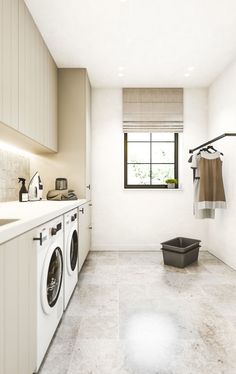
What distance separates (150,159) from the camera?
435 cm

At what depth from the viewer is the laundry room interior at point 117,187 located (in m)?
1.52

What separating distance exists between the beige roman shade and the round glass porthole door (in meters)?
2.74

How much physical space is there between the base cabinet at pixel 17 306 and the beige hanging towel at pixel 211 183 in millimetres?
2550

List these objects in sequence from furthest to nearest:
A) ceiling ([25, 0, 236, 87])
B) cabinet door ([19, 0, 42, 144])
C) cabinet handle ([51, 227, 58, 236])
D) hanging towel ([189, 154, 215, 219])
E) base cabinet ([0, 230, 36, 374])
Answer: hanging towel ([189, 154, 215, 219]), ceiling ([25, 0, 236, 87]), cabinet door ([19, 0, 42, 144]), cabinet handle ([51, 227, 58, 236]), base cabinet ([0, 230, 36, 374])

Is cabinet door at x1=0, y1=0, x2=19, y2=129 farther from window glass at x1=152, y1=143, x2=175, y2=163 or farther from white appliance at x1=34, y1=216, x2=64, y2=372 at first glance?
window glass at x1=152, y1=143, x2=175, y2=163

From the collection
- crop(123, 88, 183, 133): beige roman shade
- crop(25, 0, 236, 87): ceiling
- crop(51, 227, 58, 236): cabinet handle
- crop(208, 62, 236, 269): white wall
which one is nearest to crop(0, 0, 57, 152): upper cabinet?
crop(25, 0, 236, 87): ceiling

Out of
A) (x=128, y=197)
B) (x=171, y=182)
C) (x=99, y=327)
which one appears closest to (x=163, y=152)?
(x=171, y=182)

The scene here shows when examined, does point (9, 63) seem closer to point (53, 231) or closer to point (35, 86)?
point (35, 86)

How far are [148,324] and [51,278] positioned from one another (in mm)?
818

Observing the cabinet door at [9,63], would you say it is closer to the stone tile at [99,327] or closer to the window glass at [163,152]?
the stone tile at [99,327]

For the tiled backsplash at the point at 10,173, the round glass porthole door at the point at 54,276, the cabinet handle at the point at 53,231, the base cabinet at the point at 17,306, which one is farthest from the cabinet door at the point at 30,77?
the base cabinet at the point at 17,306

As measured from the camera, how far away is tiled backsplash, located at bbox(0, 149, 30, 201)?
8.58 ft

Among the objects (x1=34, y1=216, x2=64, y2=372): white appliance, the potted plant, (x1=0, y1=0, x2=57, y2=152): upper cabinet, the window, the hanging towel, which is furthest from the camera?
the window

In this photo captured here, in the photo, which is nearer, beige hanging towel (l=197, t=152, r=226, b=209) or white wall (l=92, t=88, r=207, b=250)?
beige hanging towel (l=197, t=152, r=226, b=209)
